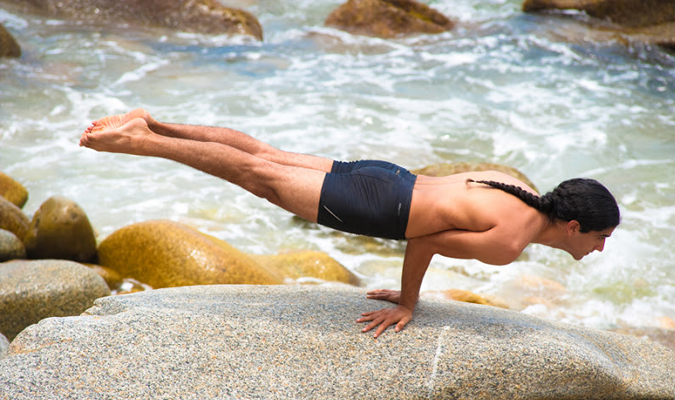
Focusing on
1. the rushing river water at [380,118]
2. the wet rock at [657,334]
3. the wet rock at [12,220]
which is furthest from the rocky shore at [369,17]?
the wet rock at [657,334]

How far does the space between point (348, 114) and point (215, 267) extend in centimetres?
564

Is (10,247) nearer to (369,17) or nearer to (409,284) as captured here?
(409,284)

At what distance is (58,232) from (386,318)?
11.1ft

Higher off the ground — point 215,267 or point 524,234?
point 524,234

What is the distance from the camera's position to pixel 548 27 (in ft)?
48.3

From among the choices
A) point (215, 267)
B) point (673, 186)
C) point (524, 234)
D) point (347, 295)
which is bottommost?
point (673, 186)

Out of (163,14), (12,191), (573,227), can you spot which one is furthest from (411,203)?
(163,14)

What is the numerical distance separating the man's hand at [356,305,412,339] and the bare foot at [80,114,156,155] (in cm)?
162

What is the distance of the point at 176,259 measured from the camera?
17.0ft

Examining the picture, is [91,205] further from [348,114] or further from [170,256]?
[348,114]

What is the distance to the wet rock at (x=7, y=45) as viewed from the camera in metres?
11.1

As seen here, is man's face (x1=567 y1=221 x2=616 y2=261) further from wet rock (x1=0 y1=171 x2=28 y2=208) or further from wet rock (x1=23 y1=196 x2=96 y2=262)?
wet rock (x1=0 y1=171 x2=28 y2=208)

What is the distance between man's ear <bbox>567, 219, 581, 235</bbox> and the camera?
333cm

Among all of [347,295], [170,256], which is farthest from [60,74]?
[347,295]
